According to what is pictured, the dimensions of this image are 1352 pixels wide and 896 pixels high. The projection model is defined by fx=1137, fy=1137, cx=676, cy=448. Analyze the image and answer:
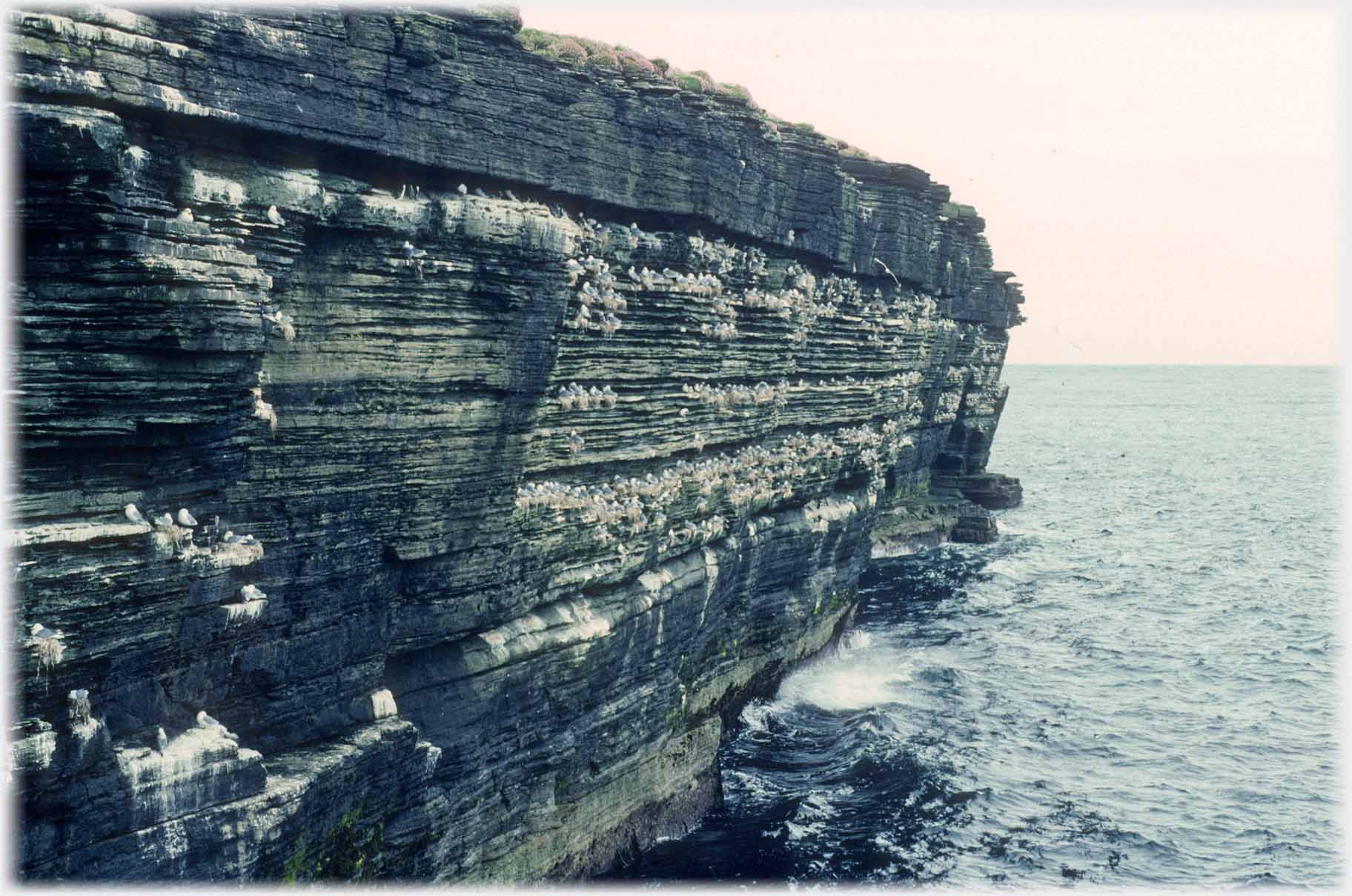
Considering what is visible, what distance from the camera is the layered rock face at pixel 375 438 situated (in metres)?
15.5

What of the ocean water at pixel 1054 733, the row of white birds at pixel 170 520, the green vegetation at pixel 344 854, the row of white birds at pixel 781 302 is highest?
the row of white birds at pixel 781 302

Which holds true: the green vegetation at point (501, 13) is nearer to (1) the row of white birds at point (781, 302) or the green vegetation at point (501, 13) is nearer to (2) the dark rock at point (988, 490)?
(1) the row of white birds at point (781, 302)

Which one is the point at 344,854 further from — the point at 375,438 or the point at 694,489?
the point at 694,489

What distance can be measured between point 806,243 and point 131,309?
83.2 feet

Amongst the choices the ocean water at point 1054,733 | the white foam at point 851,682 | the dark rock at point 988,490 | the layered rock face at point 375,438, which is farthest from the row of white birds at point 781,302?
the dark rock at point 988,490

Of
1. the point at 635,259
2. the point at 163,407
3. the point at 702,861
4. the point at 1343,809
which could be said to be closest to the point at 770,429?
the point at 635,259

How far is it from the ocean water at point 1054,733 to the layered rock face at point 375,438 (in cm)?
345

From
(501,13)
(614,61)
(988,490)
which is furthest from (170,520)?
(988,490)

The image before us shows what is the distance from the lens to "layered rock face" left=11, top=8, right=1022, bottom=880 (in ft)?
50.9

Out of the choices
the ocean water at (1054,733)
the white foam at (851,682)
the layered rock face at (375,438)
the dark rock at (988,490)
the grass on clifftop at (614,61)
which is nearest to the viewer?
the layered rock face at (375,438)

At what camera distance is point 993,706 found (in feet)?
134

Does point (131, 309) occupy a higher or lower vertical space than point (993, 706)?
higher

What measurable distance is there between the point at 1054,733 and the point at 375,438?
89.1 feet

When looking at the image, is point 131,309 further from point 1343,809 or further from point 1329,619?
point 1329,619
